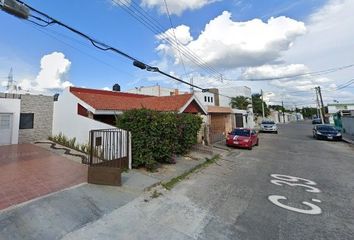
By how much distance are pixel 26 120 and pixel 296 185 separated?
51.3ft

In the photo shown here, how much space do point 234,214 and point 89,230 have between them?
321 centimetres

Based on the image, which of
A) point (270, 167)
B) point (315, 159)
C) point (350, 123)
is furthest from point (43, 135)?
point (350, 123)

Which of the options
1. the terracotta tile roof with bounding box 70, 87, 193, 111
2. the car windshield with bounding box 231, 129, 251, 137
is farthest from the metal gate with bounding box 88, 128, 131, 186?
the car windshield with bounding box 231, 129, 251, 137

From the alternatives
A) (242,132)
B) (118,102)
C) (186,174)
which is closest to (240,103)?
(242,132)

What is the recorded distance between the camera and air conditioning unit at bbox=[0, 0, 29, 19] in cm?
475

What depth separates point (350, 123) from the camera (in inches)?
1011

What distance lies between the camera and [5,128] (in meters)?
13.4

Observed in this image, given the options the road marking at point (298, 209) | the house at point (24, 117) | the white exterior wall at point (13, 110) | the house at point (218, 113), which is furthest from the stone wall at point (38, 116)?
the road marking at point (298, 209)

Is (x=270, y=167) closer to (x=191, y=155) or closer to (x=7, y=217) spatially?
(x=191, y=155)

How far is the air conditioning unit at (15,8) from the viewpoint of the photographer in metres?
4.75

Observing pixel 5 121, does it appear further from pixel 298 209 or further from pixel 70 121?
pixel 298 209

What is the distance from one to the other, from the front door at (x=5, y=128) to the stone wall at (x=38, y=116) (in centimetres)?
66

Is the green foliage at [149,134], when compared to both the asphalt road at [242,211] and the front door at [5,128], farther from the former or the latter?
the front door at [5,128]

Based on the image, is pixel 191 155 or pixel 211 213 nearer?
pixel 211 213
